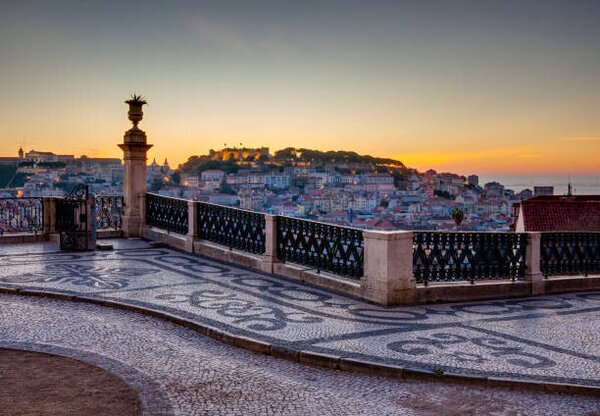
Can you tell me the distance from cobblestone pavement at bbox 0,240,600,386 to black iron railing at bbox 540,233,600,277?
2.16 feet

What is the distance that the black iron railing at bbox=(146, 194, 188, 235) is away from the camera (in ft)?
50.0

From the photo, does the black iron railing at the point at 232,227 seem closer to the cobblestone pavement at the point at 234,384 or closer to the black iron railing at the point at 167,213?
the black iron railing at the point at 167,213

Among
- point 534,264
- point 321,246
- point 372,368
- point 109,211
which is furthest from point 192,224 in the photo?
point 372,368

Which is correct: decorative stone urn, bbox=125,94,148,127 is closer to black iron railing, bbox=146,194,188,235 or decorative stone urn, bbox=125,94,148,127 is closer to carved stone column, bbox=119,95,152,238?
carved stone column, bbox=119,95,152,238

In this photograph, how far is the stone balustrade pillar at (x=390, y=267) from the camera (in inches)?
352

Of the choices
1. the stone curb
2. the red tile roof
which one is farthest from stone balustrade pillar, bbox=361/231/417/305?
the red tile roof

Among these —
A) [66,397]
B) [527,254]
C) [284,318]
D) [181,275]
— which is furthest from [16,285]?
[527,254]

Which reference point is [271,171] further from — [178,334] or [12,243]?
[178,334]

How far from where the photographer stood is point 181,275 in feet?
37.5

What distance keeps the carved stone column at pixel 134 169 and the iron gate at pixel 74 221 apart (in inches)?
88.9

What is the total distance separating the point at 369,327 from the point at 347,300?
5.40 feet

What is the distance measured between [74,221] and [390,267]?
8.67 meters

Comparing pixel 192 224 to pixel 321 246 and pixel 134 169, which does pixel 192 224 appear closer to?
pixel 134 169

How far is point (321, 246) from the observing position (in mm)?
10562
